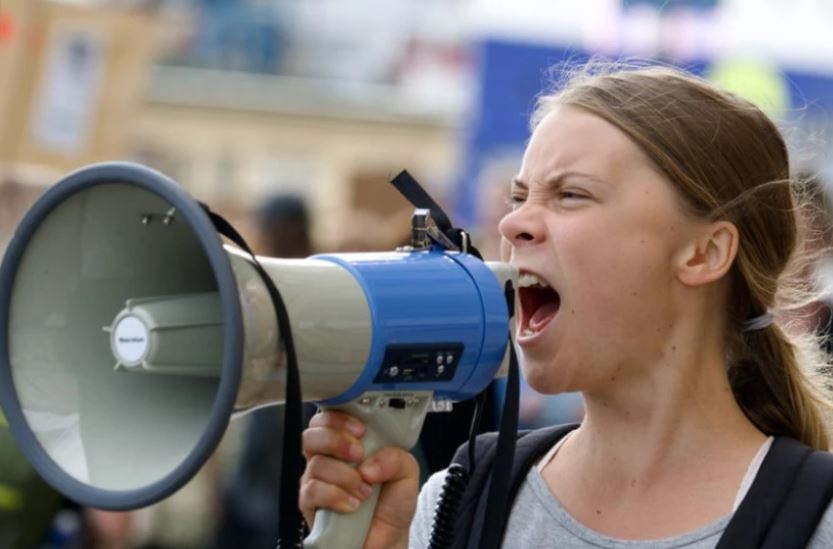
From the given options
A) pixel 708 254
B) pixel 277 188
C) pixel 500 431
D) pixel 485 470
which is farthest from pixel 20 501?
pixel 277 188

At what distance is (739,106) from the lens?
2.26 m

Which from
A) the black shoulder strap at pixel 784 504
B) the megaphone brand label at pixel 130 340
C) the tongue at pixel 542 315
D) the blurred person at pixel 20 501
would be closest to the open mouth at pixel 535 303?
the tongue at pixel 542 315

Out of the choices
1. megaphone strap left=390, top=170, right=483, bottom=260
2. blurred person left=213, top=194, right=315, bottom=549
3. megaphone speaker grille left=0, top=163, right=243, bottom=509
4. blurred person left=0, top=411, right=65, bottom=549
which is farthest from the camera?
blurred person left=213, top=194, right=315, bottom=549

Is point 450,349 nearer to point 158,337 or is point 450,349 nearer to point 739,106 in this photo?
point 158,337

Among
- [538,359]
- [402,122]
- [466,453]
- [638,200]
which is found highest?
[638,200]

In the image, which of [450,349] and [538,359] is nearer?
[450,349]

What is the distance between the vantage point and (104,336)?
79.7 inches

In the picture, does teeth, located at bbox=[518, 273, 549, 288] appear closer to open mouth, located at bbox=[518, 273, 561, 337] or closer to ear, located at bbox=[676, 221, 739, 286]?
open mouth, located at bbox=[518, 273, 561, 337]

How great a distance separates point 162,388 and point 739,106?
0.79 meters

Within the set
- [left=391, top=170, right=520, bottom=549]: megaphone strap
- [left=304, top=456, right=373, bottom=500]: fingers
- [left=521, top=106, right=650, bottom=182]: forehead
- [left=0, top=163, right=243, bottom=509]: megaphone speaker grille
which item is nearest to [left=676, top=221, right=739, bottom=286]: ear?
[left=521, top=106, right=650, bottom=182]: forehead

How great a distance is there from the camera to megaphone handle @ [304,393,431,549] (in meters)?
2.03

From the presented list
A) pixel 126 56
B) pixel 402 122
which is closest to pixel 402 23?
pixel 402 122

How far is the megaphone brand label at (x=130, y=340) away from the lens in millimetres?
1928

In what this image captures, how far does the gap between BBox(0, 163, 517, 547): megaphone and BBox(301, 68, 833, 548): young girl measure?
107 millimetres
